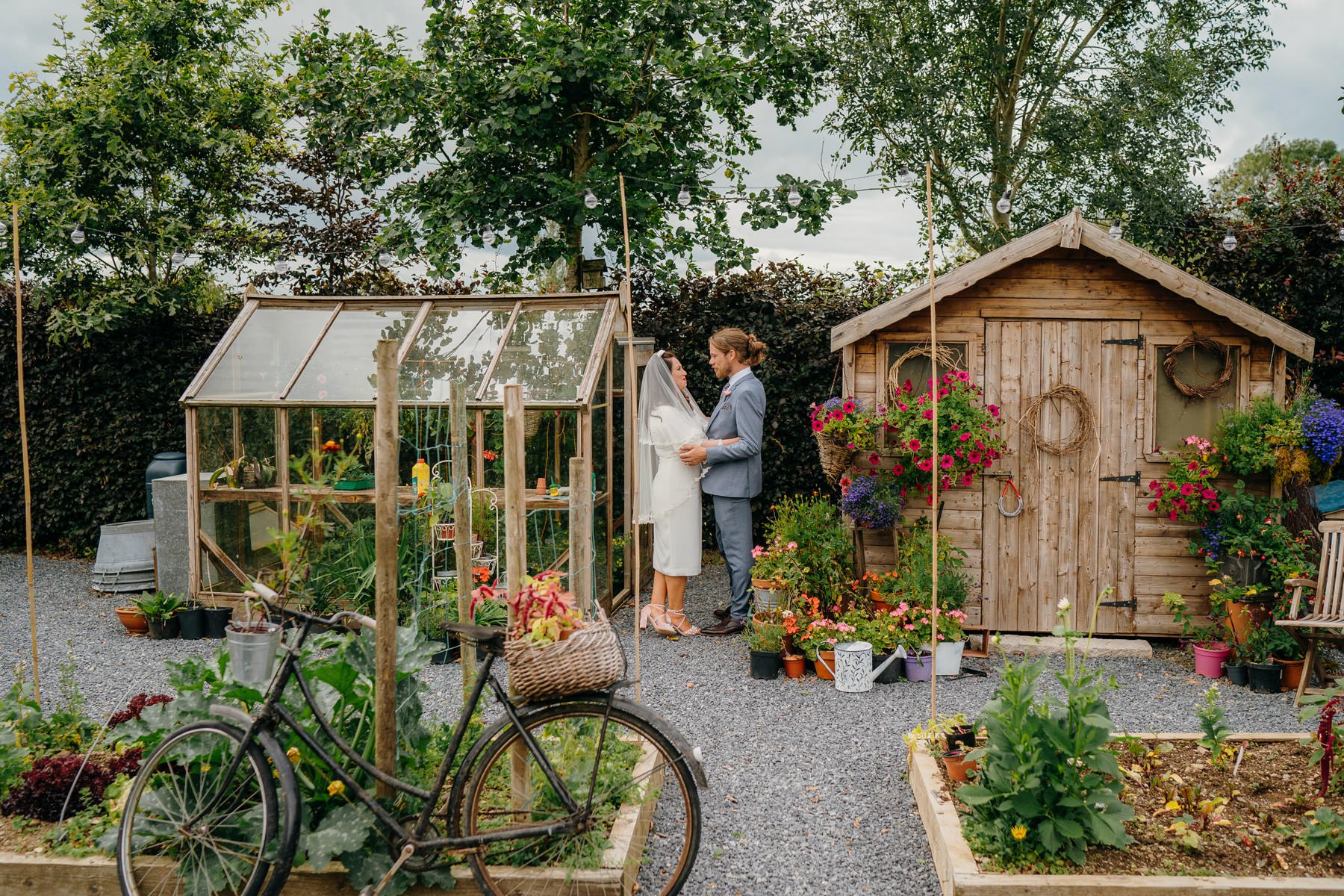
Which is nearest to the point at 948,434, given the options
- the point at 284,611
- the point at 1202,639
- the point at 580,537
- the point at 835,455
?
the point at 835,455

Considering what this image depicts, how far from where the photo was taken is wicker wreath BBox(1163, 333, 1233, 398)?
6.32 meters

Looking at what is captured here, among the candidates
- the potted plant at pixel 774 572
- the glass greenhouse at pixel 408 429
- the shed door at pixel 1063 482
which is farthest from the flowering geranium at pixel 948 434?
the glass greenhouse at pixel 408 429

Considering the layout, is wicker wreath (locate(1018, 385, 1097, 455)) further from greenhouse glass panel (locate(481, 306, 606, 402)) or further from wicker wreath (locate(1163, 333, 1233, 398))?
greenhouse glass panel (locate(481, 306, 606, 402))

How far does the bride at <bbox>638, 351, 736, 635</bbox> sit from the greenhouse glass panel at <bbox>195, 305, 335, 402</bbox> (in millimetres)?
2797

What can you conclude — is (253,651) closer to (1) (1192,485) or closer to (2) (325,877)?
(2) (325,877)

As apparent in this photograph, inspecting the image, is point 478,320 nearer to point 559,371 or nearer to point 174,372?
point 559,371

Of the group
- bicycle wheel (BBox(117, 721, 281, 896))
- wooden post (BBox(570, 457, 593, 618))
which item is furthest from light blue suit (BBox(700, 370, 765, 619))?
bicycle wheel (BBox(117, 721, 281, 896))

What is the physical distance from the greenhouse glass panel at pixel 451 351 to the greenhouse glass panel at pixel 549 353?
0.15 metres

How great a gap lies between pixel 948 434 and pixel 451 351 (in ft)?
12.2

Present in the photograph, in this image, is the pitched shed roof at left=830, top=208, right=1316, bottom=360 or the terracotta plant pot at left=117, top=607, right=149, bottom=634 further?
the terracotta plant pot at left=117, top=607, right=149, bottom=634

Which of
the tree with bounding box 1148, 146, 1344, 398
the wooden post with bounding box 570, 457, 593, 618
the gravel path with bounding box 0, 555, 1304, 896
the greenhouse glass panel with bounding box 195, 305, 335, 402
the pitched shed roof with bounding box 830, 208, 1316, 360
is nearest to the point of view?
the gravel path with bounding box 0, 555, 1304, 896

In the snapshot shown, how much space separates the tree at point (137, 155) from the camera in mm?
8734

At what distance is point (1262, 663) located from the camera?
5.68 metres

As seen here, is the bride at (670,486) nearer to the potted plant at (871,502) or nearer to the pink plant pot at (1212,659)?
the potted plant at (871,502)
